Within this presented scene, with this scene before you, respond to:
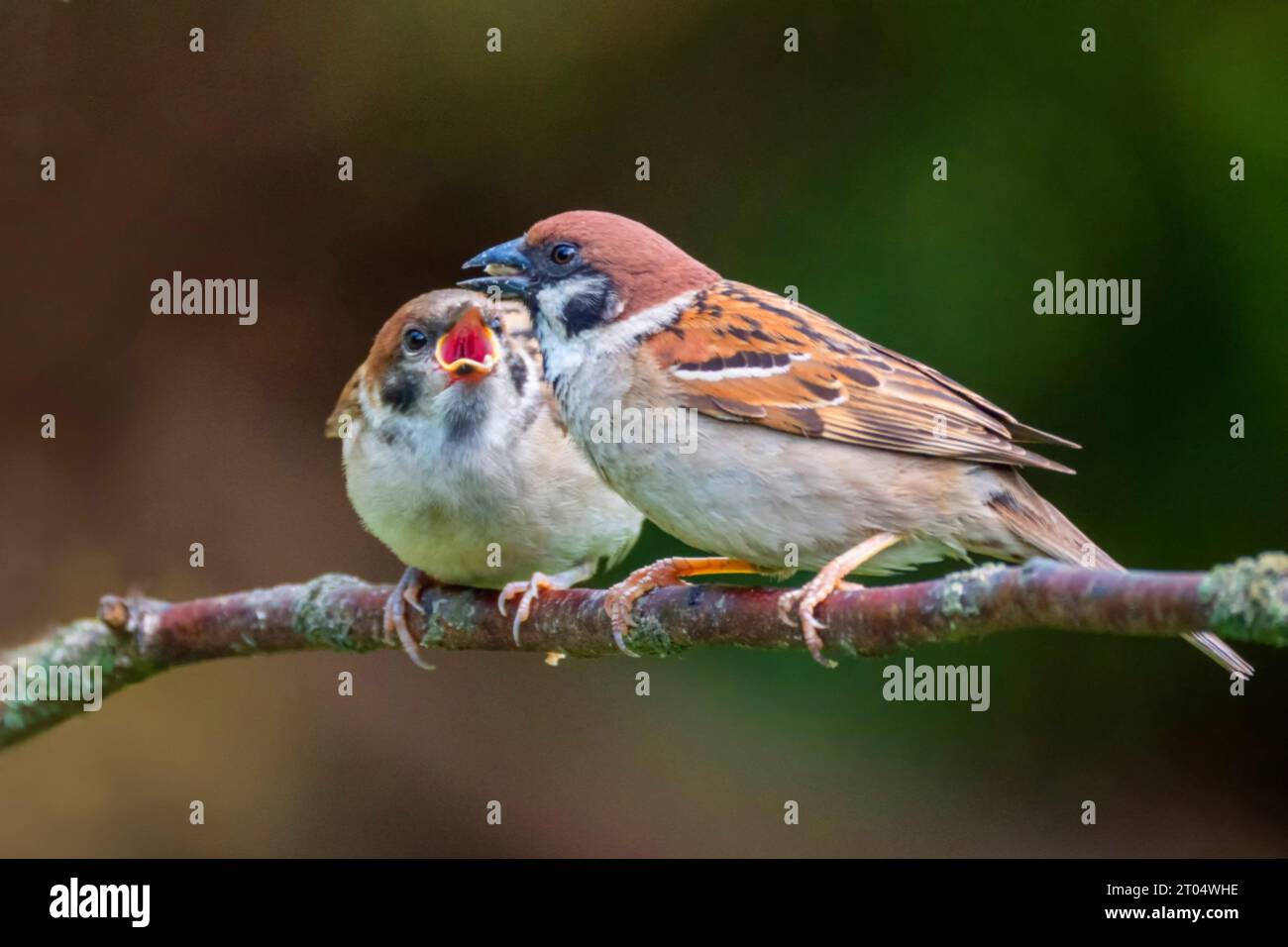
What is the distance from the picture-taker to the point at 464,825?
23.5 ft

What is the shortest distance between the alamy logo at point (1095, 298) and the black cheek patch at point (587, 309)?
2820 millimetres

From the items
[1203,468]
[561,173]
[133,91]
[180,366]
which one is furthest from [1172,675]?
[133,91]

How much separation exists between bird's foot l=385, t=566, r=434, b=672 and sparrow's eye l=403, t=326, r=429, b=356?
698 mm

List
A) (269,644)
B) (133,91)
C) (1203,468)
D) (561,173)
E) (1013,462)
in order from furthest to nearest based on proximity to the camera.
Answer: (133,91) < (561,173) < (1203,468) < (269,644) < (1013,462)

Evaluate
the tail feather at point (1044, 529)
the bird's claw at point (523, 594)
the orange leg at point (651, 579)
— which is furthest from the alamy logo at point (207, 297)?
the tail feather at point (1044, 529)

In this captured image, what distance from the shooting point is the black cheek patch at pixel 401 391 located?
186 inches

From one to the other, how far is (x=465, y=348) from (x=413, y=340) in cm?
17

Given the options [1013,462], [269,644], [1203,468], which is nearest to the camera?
[1013,462]

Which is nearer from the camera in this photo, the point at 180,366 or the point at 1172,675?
the point at 1172,675

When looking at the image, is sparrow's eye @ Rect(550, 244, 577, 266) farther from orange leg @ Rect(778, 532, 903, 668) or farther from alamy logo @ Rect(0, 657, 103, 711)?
alamy logo @ Rect(0, 657, 103, 711)

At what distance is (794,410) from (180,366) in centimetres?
480

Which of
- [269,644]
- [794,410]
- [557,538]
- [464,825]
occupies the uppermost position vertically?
[794,410]

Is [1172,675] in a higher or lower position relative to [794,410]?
lower

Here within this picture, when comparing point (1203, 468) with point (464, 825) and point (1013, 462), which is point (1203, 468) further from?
point (464, 825)
